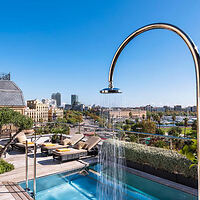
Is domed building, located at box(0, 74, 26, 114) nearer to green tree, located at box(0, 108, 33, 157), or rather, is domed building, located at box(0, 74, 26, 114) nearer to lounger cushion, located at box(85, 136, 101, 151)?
lounger cushion, located at box(85, 136, 101, 151)

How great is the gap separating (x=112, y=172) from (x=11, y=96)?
13.5 meters

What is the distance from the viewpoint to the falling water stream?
4.18m

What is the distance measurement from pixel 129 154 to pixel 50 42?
15364 mm

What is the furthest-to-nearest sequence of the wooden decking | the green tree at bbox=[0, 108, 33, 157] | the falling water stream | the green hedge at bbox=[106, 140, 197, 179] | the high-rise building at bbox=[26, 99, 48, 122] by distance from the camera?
1. the high-rise building at bbox=[26, 99, 48, 122]
2. the green tree at bbox=[0, 108, 33, 157]
3. the falling water stream
4. the green hedge at bbox=[106, 140, 197, 179]
5. the wooden decking

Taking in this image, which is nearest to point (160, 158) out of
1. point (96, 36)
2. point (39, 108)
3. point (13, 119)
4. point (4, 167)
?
point (13, 119)

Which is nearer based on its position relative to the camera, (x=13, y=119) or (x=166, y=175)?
(x=166, y=175)

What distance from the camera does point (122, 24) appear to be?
11.0 meters

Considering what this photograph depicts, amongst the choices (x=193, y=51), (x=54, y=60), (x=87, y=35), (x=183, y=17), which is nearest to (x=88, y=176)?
(x=193, y=51)

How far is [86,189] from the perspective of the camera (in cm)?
433

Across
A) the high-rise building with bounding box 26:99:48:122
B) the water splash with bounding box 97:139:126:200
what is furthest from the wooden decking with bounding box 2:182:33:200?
the high-rise building with bounding box 26:99:48:122

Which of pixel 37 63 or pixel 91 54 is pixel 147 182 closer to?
pixel 91 54

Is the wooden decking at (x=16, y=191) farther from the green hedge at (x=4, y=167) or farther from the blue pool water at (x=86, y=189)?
the green hedge at (x=4, y=167)

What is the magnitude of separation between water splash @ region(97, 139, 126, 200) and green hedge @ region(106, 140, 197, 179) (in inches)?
11.8

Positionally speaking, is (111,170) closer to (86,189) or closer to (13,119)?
(86,189)
